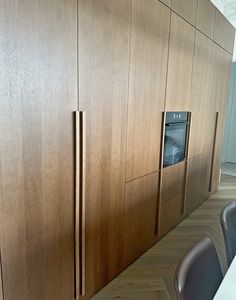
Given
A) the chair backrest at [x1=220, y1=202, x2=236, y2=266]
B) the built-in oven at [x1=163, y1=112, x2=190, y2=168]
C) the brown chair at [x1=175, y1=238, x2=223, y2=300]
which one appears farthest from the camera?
the built-in oven at [x1=163, y1=112, x2=190, y2=168]

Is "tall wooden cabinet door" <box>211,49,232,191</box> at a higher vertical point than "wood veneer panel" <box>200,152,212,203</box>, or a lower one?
higher

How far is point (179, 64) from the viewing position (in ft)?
7.91

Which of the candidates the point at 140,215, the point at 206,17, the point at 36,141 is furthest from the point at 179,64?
the point at 36,141

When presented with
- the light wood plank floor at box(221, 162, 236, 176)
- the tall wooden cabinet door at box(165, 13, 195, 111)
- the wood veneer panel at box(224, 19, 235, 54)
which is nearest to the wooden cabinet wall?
the tall wooden cabinet door at box(165, 13, 195, 111)

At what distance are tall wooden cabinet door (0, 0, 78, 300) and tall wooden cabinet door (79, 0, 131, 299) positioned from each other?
0.13 meters

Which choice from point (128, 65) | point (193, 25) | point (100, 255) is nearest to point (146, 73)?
point (128, 65)

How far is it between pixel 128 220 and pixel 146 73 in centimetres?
124

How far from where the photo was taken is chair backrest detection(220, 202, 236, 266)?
127cm

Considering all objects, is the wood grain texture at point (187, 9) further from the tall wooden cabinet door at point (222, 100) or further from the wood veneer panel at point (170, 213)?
the wood veneer panel at point (170, 213)

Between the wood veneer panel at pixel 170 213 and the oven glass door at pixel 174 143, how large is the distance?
47cm

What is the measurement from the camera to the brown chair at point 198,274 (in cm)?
84

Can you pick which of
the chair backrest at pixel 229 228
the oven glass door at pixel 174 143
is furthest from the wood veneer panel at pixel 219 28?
the chair backrest at pixel 229 228

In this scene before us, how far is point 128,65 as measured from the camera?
5.87 ft

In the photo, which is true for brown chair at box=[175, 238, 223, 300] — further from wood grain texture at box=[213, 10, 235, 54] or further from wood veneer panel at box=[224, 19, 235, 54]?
wood veneer panel at box=[224, 19, 235, 54]
